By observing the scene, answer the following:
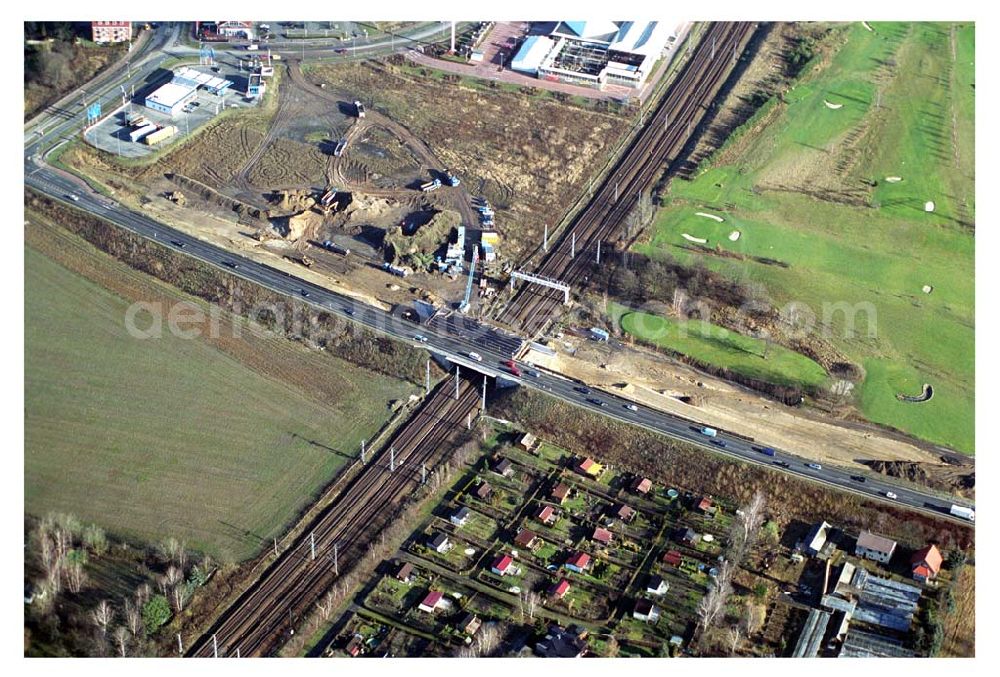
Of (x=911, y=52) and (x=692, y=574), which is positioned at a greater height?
(x=911, y=52)

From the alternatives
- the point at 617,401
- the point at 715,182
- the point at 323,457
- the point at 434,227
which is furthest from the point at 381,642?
the point at 715,182

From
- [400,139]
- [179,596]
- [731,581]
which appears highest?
[400,139]

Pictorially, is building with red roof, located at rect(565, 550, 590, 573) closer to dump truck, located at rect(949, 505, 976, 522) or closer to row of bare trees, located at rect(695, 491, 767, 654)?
row of bare trees, located at rect(695, 491, 767, 654)

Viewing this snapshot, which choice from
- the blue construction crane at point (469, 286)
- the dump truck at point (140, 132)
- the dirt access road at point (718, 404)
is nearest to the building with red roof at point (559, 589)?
the dirt access road at point (718, 404)

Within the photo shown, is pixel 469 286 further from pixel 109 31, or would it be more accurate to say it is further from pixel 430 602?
pixel 109 31

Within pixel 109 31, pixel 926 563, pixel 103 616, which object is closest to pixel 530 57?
pixel 109 31

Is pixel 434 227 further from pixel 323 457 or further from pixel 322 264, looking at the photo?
pixel 323 457

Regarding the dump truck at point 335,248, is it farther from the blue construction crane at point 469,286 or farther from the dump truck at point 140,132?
the dump truck at point 140,132
